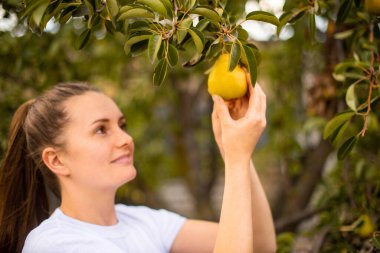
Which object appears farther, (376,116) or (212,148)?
(212,148)

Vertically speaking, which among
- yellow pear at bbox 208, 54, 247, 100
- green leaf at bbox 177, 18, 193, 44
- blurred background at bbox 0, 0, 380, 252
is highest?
green leaf at bbox 177, 18, 193, 44

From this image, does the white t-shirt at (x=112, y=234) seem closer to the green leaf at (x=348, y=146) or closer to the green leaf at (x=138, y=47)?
the green leaf at (x=138, y=47)

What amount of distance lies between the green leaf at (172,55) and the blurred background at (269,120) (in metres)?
0.46

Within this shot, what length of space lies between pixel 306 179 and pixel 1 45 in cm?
202

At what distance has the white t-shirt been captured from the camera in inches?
61.6

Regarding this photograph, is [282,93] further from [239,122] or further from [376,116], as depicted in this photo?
[239,122]

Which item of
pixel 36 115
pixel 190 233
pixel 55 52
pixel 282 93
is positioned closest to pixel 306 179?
pixel 282 93

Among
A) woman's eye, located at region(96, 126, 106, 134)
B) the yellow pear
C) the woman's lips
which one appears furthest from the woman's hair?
the yellow pear

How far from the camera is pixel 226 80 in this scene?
1377mm

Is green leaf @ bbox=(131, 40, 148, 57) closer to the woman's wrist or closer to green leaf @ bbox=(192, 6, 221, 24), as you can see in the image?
green leaf @ bbox=(192, 6, 221, 24)

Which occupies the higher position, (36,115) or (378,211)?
A: (36,115)

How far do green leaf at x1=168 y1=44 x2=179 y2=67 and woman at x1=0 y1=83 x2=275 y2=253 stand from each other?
233 mm

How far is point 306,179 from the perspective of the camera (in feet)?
10.7

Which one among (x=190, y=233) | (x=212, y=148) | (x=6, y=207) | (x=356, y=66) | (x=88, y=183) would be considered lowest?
(x=212, y=148)
